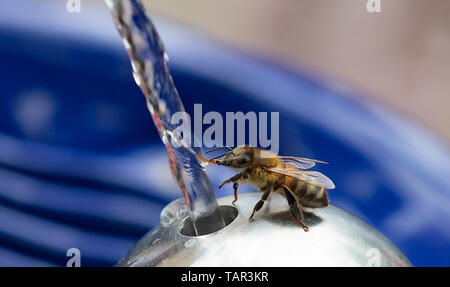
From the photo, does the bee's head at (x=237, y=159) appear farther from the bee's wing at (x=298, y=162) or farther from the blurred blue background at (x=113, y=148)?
the blurred blue background at (x=113, y=148)

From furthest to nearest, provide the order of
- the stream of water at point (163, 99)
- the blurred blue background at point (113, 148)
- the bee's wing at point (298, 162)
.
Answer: the blurred blue background at point (113, 148), the bee's wing at point (298, 162), the stream of water at point (163, 99)

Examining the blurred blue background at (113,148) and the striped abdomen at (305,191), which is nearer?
the striped abdomen at (305,191)

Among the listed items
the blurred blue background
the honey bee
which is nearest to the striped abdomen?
the honey bee

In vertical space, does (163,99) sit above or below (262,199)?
above

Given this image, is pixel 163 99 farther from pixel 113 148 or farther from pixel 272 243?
pixel 113 148

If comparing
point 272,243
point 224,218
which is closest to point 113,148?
point 224,218

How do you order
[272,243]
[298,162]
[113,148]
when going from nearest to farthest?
[272,243]
[298,162]
[113,148]

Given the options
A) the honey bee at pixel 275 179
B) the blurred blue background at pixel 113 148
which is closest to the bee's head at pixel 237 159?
the honey bee at pixel 275 179
